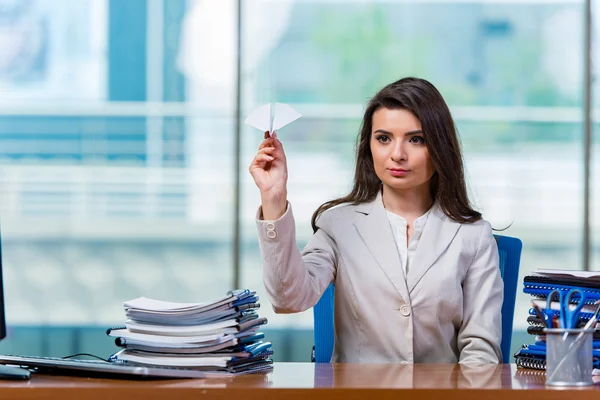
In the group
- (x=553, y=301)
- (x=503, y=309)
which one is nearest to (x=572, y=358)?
(x=553, y=301)

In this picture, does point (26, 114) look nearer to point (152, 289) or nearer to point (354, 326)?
point (152, 289)

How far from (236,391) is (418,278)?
78 centimetres

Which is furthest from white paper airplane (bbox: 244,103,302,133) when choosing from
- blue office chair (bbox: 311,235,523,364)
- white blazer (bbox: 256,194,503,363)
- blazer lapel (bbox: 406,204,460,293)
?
blue office chair (bbox: 311,235,523,364)

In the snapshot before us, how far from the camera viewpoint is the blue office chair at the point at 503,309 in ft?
7.72

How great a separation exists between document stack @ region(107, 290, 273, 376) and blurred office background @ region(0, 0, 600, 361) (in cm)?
262

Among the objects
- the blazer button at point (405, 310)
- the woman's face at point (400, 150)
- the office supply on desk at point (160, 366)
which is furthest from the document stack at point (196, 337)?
the woman's face at point (400, 150)

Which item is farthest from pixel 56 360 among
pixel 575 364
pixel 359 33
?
pixel 359 33

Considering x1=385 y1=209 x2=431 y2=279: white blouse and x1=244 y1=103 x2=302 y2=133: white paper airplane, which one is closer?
x1=244 y1=103 x2=302 y2=133: white paper airplane

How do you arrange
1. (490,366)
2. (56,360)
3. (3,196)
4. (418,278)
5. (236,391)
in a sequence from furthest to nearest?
(3,196), (418,278), (490,366), (56,360), (236,391)

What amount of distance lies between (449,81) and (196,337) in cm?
296

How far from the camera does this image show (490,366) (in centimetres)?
187

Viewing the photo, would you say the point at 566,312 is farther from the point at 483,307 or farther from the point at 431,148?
the point at 431,148

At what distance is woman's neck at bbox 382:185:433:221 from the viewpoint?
228 cm

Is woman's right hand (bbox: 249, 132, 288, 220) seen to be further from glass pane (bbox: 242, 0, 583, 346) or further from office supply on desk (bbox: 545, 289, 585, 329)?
glass pane (bbox: 242, 0, 583, 346)
